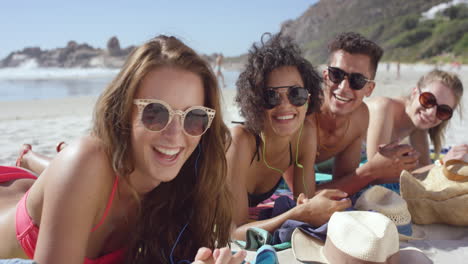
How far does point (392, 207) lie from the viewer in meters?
2.85

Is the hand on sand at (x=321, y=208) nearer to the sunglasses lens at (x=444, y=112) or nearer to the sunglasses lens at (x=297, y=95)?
the sunglasses lens at (x=297, y=95)

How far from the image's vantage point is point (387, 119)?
412 centimetres

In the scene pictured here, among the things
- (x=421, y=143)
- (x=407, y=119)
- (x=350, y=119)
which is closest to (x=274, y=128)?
(x=350, y=119)

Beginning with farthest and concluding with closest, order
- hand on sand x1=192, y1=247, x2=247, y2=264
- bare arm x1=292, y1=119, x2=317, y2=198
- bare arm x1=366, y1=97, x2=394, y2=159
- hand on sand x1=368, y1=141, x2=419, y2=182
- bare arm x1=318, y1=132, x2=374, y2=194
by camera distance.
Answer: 1. bare arm x1=366, y1=97, x2=394, y2=159
2. bare arm x1=318, y1=132, x2=374, y2=194
3. hand on sand x1=368, y1=141, x2=419, y2=182
4. bare arm x1=292, y1=119, x2=317, y2=198
5. hand on sand x1=192, y1=247, x2=247, y2=264

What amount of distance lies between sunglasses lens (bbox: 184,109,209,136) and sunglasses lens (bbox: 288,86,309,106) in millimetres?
1180

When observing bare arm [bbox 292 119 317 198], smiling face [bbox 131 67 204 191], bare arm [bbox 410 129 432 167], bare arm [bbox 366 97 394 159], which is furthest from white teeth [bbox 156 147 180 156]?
bare arm [bbox 410 129 432 167]

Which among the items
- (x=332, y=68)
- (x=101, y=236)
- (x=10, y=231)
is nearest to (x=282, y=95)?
(x=332, y=68)

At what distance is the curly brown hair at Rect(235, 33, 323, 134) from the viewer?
2.97 m

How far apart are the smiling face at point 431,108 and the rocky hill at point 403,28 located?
6.71 m

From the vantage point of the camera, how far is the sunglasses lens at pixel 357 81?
373 centimetres

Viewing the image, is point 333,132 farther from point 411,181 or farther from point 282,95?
point 282,95

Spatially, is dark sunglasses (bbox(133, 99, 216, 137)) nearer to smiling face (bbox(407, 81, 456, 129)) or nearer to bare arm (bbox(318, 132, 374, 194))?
bare arm (bbox(318, 132, 374, 194))

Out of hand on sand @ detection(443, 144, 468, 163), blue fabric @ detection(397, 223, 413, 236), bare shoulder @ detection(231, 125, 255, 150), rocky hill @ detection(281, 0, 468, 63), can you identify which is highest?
rocky hill @ detection(281, 0, 468, 63)

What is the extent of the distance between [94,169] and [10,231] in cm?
81
